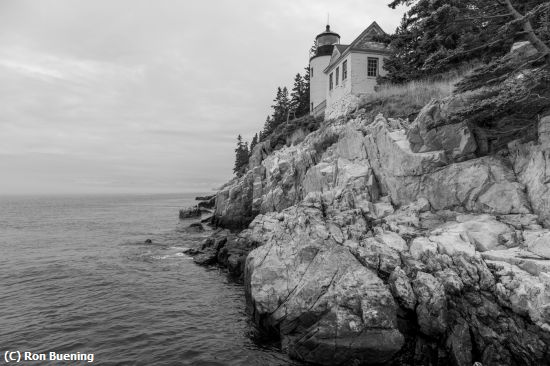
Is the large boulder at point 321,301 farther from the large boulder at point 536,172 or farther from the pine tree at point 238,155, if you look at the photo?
the pine tree at point 238,155

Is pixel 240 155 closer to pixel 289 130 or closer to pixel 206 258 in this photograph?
pixel 289 130

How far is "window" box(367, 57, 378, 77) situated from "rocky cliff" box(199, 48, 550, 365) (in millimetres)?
16013

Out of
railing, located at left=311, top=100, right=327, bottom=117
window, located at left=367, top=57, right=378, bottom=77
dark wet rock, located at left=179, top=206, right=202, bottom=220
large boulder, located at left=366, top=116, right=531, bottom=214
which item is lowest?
dark wet rock, located at left=179, top=206, right=202, bottom=220

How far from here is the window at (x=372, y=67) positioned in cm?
3294

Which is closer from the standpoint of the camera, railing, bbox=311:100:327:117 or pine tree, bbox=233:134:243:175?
railing, bbox=311:100:327:117

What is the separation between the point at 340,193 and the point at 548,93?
9833mm

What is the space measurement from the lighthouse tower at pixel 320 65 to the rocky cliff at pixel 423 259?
27224 millimetres

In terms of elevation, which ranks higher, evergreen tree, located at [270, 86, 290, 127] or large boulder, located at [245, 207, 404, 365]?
evergreen tree, located at [270, 86, 290, 127]

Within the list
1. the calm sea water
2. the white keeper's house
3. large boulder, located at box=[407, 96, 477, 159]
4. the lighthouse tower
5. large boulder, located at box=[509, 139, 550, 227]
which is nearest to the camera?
the calm sea water

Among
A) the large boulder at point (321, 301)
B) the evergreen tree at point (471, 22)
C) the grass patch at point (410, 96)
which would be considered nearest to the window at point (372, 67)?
the grass patch at point (410, 96)

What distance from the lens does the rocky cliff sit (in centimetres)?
998

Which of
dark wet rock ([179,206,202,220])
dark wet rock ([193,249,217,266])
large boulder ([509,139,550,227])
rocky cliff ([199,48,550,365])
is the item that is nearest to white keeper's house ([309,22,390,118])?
rocky cliff ([199,48,550,365])

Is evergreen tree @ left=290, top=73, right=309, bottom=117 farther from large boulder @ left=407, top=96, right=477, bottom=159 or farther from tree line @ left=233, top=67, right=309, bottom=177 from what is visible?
large boulder @ left=407, top=96, right=477, bottom=159

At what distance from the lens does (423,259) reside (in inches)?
469
